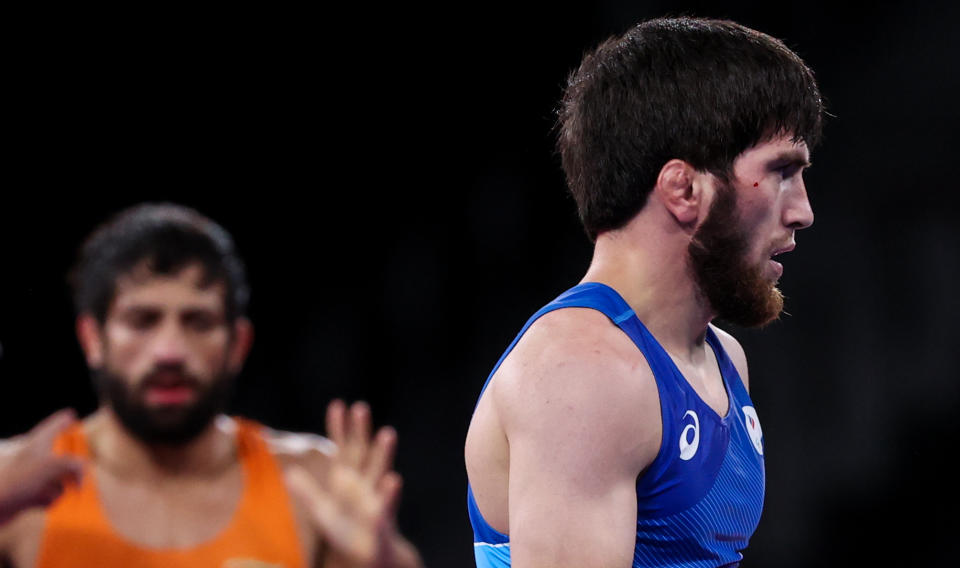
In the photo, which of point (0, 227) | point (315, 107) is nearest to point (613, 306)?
point (0, 227)

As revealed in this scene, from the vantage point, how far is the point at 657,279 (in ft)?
6.28

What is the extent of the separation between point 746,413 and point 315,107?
265 cm

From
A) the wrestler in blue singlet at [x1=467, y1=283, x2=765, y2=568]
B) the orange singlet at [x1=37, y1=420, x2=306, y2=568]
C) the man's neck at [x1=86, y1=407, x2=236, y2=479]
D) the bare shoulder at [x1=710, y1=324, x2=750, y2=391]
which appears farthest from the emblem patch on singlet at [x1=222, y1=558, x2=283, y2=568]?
the bare shoulder at [x1=710, y1=324, x2=750, y2=391]

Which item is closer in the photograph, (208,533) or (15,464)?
(15,464)

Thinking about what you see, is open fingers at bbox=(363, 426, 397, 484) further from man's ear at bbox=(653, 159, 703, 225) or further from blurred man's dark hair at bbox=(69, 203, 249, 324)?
man's ear at bbox=(653, 159, 703, 225)

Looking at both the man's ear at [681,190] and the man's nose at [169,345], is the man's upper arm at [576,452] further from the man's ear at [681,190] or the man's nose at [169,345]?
the man's nose at [169,345]

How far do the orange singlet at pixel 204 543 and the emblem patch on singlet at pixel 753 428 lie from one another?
0.95 meters

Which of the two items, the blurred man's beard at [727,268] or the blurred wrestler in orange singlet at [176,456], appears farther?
the blurred man's beard at [727,268]

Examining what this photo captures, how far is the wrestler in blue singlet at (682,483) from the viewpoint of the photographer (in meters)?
1.76

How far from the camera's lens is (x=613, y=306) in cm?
184

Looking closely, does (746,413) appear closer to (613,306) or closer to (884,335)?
(613,306)

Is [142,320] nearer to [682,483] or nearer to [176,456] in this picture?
[176,456]

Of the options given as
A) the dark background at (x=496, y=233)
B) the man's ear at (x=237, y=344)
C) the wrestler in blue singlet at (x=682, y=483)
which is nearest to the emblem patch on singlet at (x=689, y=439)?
the wrestler in blue singlet at (x=682, y=483)

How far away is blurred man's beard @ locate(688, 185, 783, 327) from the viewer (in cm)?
188
